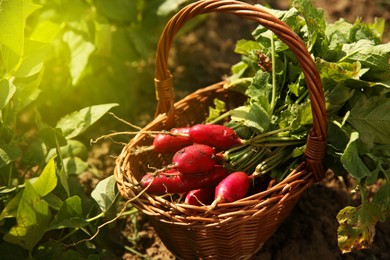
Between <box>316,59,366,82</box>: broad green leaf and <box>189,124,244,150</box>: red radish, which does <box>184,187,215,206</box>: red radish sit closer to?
<box>189,124,244,150</box>: red radish

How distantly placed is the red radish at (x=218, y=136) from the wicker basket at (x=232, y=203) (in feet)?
0.65

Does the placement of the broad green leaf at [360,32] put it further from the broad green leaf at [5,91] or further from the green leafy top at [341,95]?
the broad green leaf at [5,91]

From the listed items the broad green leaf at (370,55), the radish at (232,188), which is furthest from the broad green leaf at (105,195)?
the broad green leaf at (370,55)

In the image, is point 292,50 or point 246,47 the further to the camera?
point 246,47

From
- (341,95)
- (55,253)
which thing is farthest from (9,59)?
(341,95)

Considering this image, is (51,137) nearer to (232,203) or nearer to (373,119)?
(232,203)

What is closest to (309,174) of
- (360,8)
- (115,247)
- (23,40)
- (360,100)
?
(360,100)

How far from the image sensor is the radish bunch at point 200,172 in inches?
74.8

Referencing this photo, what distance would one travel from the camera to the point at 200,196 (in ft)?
6.40

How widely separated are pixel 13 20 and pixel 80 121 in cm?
49

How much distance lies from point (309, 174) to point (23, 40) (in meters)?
1.09

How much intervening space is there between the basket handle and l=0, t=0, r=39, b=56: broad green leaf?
0.48m

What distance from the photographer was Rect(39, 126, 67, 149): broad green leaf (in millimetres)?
2093

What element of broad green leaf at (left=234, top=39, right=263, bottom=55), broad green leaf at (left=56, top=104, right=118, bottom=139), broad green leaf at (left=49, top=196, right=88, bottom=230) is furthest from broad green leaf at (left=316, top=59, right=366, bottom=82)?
broad green leaf at (left=49, top=196, right=88, bottom=230)
